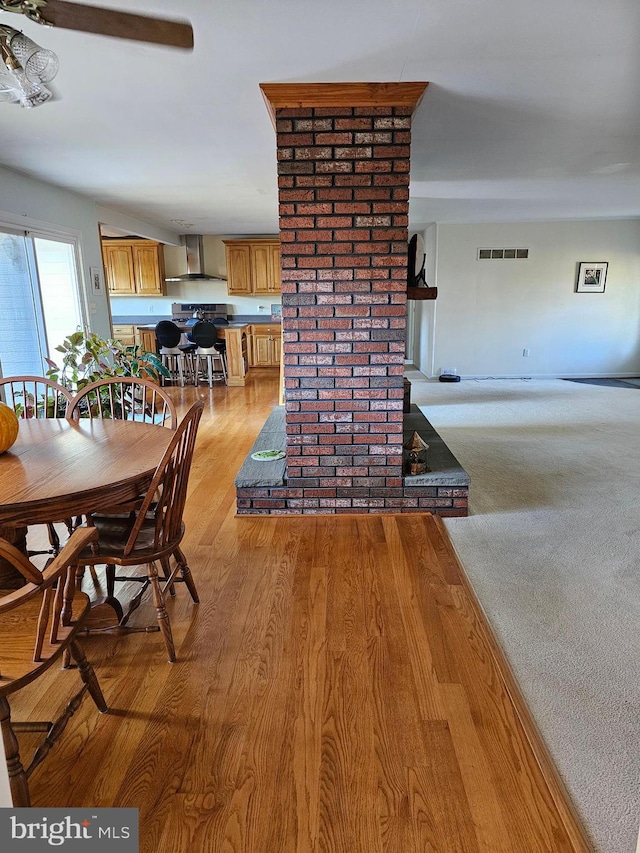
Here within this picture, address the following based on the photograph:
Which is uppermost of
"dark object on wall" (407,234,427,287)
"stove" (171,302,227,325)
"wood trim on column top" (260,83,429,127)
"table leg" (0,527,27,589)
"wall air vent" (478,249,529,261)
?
"wood trim on column top" (260,83,429,127)

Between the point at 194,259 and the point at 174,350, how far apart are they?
2.16 meters

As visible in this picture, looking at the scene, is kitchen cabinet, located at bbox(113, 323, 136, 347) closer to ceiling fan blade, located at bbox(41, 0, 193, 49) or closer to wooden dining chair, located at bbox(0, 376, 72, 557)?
wooden dining chair, located at bbox(0, 376, 72, 557)

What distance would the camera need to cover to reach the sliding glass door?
4.41 meters

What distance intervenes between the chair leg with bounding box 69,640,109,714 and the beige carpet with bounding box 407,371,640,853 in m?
1.34

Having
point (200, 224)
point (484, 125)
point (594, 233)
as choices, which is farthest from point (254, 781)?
point (594, 233)

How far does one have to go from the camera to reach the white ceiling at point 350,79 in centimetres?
189

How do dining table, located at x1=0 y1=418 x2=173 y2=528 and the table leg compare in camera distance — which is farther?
the table leg

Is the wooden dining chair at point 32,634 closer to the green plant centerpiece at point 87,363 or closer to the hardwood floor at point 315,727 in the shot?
the hardwood floor at point 315,727

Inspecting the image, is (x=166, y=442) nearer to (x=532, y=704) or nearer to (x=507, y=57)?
(x=532, y=704)

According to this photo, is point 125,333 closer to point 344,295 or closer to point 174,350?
point 174,350

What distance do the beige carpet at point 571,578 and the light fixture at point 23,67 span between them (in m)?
2.42

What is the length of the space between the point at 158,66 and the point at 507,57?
1511 mm

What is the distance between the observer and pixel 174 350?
25.0 feet

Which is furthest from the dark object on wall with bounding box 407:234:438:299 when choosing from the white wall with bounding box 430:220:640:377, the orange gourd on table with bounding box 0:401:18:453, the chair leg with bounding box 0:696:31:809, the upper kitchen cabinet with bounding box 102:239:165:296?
the upper kitchen cabinet with bounding box 102:239:165:296
